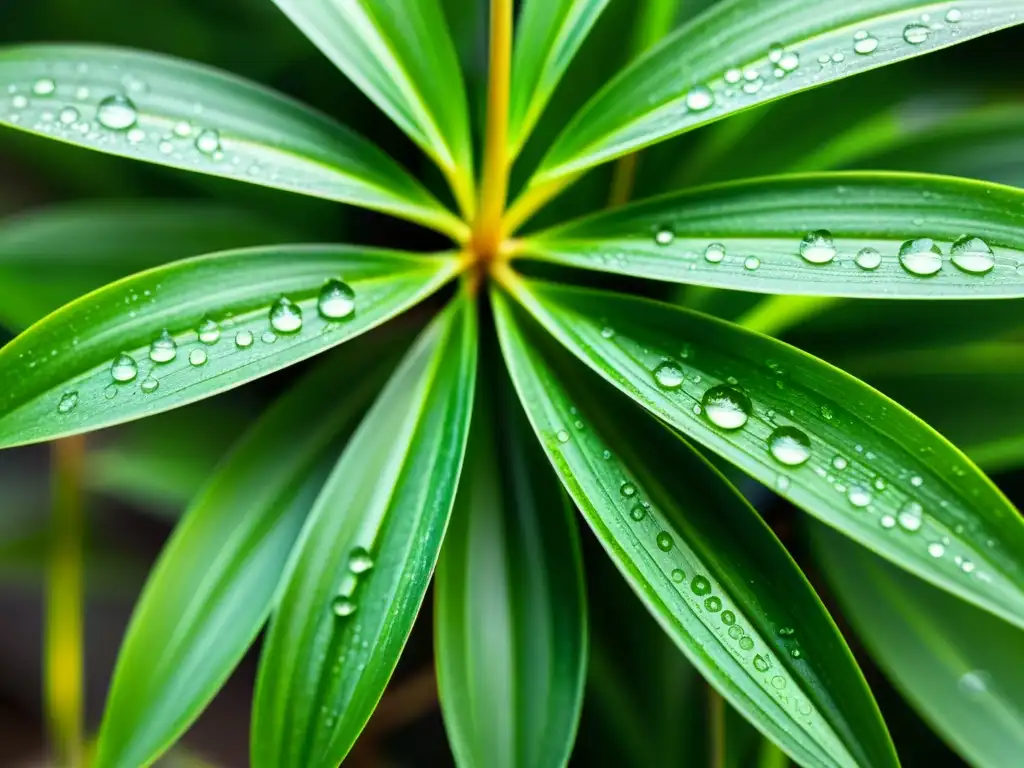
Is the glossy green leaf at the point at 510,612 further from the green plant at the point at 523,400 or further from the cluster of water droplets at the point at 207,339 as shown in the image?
the cluster of water droplets at the point at 207,339

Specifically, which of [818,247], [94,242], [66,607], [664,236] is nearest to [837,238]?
[818,247]

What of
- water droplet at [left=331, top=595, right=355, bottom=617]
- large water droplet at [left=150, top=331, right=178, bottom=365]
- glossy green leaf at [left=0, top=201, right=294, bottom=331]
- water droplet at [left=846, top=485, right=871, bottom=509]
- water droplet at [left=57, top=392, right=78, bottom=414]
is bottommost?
water droplet at [left=846, top=485, right=871, bottom=509]

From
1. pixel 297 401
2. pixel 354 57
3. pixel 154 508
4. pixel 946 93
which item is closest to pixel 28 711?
pixel 154 508

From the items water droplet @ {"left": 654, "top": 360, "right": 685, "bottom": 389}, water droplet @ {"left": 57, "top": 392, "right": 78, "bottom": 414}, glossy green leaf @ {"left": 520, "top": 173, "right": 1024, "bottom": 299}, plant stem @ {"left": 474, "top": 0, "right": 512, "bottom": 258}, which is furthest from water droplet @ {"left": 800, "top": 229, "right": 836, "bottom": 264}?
water droplet @ {"left": 57, "top": 392, "right": 78, "bottom": 414}

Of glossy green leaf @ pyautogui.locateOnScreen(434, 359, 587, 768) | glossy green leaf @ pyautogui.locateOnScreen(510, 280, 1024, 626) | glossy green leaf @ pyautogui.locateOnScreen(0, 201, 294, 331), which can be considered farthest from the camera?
glossy green leaf @ pyautogui.locateOnScreen(0, 201, 294, 331)

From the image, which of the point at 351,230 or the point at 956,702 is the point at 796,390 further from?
the point at 351,230

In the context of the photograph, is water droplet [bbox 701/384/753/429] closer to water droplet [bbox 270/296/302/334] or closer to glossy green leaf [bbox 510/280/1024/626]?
glossy green leaf [bbox 510/280/1024/626]

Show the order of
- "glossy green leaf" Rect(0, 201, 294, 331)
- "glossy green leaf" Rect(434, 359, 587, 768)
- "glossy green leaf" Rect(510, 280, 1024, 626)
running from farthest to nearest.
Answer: "glossy green leaf" Rect(0, 201, 294, 331) < "glossy green leaf" Rect(434, 359, 587, 768) < "glossy green leaf" Rect(510, 280, 1024, 626)
